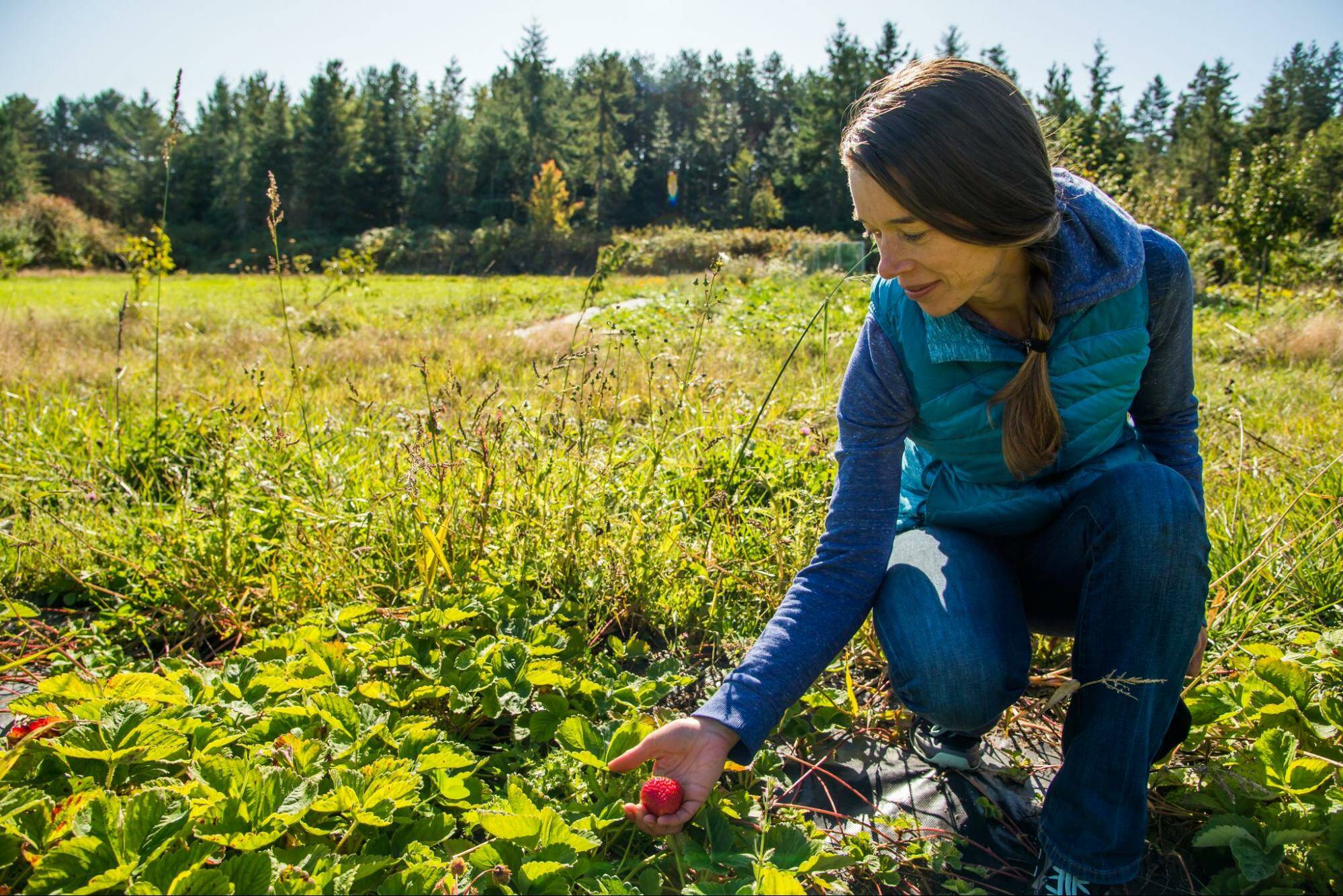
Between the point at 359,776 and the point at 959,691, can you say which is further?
the point at 959,691

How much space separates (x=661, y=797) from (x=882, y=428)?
31.0 inches

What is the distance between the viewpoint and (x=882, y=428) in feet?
5.15

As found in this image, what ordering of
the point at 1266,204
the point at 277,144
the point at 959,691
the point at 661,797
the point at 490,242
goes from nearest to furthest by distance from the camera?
1. the point at 661,797
2. the point at 959,691
3. the point at 1266,204
4. the point at 490,242
5. the point at 277,144

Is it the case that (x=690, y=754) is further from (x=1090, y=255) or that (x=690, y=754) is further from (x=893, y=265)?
(x=1090, y=255)

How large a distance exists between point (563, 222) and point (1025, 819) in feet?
115

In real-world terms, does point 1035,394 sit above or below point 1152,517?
above

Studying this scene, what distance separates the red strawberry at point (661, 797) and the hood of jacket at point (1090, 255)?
1.08 metres

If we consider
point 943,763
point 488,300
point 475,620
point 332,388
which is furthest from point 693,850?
point 488,300

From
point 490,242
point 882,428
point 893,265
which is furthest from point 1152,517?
point 490,242

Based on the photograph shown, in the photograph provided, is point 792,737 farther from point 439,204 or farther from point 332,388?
point 439,204

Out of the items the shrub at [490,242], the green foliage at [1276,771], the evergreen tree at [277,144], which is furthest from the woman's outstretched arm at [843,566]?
the evergreen tree at [277,144]

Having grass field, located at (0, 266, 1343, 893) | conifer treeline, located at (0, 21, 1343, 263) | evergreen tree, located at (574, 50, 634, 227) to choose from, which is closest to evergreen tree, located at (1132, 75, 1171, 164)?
conifer treeline, located at (0, 21, 1343, 263)

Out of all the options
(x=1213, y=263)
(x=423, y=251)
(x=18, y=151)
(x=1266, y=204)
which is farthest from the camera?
(x=18, y=151)

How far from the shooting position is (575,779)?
1404 mm
